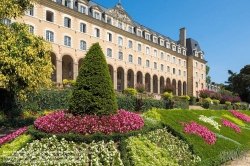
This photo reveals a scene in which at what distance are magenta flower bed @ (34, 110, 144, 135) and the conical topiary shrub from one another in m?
0.27

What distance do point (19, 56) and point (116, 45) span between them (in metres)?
27.7

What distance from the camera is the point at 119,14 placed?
129 ft

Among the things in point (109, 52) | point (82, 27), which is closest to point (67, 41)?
point (82, 27)

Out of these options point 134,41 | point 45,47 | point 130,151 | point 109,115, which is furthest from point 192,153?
point 134,41

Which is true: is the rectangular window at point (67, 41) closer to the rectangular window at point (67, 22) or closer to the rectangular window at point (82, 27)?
the rectangular window at point (67, 22)

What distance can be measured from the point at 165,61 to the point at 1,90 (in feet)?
129

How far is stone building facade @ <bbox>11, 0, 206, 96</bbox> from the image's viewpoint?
29.7m

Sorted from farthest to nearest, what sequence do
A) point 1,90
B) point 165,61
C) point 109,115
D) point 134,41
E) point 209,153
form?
1. point 165,61
2. point 134,41
3. point 1,90
4. point 209,153
5. point 109,115

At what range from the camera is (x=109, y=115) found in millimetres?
7953

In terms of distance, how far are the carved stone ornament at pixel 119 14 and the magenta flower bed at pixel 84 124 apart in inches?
1264

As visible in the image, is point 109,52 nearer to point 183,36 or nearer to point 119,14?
point 119,14

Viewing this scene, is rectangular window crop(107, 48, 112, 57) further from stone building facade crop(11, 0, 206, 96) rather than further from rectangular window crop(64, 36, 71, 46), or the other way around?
rectangular window crop(64, 36, 71, 46)

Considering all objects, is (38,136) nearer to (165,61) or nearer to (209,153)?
(209,153)

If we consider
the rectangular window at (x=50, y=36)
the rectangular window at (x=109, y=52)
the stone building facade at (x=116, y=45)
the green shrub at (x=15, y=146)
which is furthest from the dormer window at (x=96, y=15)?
the green shrub at (x=15, y=146)
